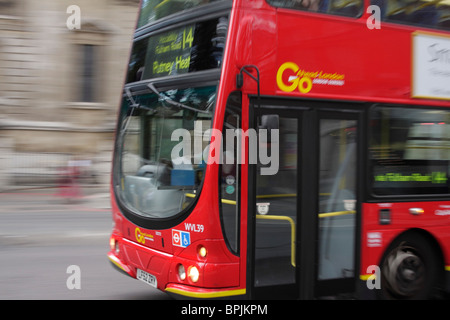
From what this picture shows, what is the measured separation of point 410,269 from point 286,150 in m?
2.06

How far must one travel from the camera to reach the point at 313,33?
509 cm

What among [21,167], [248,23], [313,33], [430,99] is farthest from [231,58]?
[21,167]

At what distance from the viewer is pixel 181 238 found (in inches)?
189

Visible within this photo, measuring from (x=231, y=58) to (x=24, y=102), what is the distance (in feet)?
56.4

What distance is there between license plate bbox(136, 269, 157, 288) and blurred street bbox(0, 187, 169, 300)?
0.81 meters

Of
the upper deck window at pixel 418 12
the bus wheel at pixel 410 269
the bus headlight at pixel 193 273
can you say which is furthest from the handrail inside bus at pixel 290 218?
the upper deck window at pixel 418 12

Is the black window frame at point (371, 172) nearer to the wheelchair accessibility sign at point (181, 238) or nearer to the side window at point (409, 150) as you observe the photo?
the side window at point (409, 150)

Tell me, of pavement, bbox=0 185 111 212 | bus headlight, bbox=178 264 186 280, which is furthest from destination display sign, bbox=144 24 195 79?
pavement, bbox=0 185 111 212

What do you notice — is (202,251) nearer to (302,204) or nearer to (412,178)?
(302,204)

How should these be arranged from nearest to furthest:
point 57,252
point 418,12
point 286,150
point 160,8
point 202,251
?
point 202,251 < point 286,150 < point 160,8 < point 418,12 < point 57,252

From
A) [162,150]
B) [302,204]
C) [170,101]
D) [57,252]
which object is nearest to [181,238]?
[162,150]

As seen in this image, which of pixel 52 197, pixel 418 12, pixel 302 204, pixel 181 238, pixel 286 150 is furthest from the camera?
pixel 52 197

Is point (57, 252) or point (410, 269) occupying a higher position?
point (410, 269)

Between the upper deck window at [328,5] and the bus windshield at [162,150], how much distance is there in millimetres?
1140
